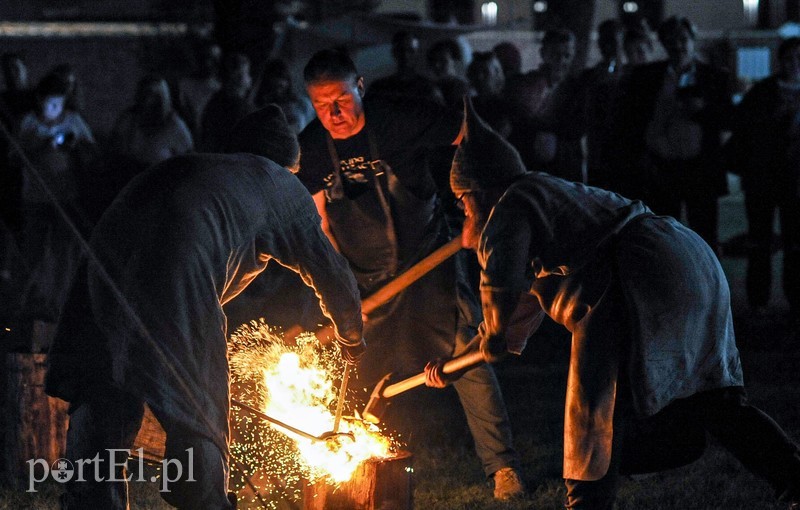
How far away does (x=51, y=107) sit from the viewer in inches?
408

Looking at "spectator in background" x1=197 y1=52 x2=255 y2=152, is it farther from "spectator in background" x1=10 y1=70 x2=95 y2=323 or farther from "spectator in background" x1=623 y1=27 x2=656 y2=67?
"spectator in background" x1=623 y1=27 x2=656 y2=67

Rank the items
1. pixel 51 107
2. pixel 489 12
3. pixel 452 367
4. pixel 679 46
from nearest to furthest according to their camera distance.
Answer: pixel 452 367 → pixel 679 46 → pixel 51 107 → pixel 489 12

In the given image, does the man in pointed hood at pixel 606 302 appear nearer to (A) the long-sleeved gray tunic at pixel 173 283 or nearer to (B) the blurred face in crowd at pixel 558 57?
(A) the long-sleeved gray tunic at pixel 173 283

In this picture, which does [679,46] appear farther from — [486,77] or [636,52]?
[486,77]

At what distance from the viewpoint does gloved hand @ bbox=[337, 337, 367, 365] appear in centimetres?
503

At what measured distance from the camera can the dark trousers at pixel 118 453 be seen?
4391 millimetres

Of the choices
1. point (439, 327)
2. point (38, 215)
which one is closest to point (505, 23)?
point (38, 215)

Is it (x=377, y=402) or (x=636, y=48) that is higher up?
(x=636, y=48)

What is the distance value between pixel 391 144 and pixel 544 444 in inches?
74.4

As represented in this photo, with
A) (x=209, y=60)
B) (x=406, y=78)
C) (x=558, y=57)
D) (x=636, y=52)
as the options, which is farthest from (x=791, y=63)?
(x=209, y=60)

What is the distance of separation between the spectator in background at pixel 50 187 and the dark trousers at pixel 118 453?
566cm

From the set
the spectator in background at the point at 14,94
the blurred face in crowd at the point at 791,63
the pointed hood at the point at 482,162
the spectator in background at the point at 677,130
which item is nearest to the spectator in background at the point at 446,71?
the spectator in background at the point at 677,130

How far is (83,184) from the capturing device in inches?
407

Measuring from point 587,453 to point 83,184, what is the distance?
6.59 metres
